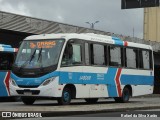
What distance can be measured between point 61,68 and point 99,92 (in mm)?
3570

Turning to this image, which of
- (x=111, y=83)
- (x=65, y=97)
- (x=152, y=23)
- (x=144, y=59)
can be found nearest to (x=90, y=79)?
(x=111, y=83)

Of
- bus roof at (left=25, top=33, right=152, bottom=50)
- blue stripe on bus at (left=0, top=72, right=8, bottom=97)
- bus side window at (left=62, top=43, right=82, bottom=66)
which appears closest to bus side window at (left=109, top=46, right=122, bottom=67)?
bus roof at (left=25, top=33, right=152, bottom=50)

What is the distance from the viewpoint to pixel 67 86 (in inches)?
902

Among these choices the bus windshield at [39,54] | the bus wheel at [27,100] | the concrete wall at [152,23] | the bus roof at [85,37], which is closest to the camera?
the bus windshield at [39,54]

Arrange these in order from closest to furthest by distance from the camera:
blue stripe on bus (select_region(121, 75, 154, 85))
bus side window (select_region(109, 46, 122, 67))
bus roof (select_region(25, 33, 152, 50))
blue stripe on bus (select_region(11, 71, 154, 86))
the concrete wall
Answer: blue stripe on bus (select_region(11, 71, 154, 86))
bus roof (select_region(25, 33, 152, 50))
bus side window (select_region(109, 46, 122, 67))
blue stripe on bus (select_region(121, 75, 154, 85))
the concrete wall

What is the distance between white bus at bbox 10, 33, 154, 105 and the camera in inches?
867

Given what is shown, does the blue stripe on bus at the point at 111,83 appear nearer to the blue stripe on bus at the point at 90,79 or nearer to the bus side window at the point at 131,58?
the blue stripe on bus at the point at 90,79

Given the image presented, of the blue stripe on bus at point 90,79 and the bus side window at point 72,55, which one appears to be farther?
the bus side window at point 72,55

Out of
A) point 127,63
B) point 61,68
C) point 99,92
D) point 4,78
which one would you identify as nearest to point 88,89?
point 99,92

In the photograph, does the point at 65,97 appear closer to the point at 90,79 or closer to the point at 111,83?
the point at 90,79

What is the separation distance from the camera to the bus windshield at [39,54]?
2217 cm

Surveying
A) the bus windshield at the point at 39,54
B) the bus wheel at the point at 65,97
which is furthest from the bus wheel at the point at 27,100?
the bus windshield at the point at 39,54

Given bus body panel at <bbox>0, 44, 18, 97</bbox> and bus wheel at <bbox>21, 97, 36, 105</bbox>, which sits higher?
bus body panel at <bbox>0, 44, 18, 97</bbox>

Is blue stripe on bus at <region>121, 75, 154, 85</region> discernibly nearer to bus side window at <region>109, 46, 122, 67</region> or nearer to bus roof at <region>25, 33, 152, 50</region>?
bus side window at <region>109, 46, 122, 67</region>
